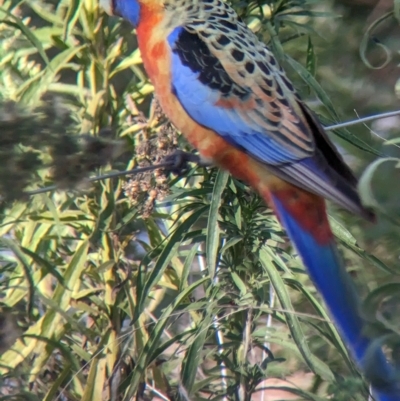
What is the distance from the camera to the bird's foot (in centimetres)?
213

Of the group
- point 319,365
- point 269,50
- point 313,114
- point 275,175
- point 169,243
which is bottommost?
point 319,365

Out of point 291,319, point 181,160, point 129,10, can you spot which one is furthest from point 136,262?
point 129,10

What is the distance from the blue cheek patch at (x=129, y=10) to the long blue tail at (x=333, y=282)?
28.0 inches

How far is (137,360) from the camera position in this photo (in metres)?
2.11

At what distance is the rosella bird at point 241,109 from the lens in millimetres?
2041

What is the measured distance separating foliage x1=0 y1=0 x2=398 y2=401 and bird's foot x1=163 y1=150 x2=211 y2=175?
0.02m

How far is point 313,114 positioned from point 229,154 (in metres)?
0.26

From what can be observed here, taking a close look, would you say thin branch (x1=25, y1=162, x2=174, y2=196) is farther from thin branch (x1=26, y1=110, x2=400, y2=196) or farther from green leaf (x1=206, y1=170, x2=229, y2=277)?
green leaf (x1=206, y1=170, x2=229, y2=277)

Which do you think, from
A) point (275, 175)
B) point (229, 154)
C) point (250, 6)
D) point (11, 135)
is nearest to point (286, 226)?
point (275, 175)

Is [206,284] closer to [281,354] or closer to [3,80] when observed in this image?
[281,354]

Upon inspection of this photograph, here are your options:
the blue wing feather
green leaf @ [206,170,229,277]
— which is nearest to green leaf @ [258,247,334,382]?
green leaf @ [206,170,229,277]

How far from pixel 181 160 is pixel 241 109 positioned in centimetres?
22

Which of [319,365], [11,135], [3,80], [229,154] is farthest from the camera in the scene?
[3,80]

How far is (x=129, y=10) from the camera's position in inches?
91.2
